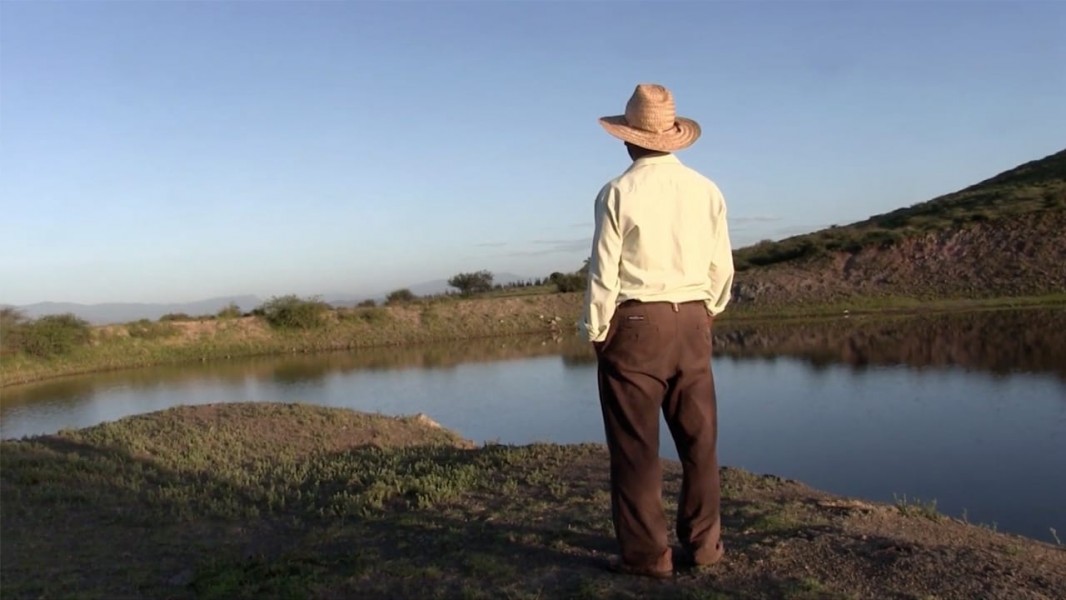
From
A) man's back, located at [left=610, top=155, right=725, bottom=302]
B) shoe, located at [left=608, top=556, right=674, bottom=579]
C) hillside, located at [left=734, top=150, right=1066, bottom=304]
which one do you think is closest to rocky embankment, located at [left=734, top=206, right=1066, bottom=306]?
hillside, located at [left=734, top=150, right=1066, bottom=304]

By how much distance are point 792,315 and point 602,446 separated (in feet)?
93.7

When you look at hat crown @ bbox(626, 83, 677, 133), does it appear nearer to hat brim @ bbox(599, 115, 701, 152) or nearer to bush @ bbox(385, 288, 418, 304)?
hat brim @ bbox(599, 115, 701, 152)

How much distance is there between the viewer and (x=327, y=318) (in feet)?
128

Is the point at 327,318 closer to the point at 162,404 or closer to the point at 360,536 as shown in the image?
the point at 162,404

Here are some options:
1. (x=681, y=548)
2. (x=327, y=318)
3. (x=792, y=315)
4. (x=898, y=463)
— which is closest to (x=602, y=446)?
(x=898, y=463)

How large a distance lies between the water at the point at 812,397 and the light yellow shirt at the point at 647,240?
5023 mm

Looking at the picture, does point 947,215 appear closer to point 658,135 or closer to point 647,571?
point 658,135

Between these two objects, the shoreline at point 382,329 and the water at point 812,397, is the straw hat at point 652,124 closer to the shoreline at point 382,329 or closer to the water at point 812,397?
the water at point 812,397

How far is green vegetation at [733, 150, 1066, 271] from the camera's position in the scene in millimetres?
39531

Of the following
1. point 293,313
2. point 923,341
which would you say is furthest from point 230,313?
point 923,341

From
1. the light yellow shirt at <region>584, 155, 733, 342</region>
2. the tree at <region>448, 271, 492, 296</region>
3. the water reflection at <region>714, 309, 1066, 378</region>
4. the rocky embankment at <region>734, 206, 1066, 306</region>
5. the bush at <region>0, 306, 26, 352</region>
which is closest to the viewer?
the light yellow shirt at <region>584, 155, 733, 342</region>

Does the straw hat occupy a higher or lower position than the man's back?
higher

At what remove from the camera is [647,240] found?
3.89 meters

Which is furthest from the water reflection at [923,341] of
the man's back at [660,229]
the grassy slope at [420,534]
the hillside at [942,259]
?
the man's back at [660,229]
